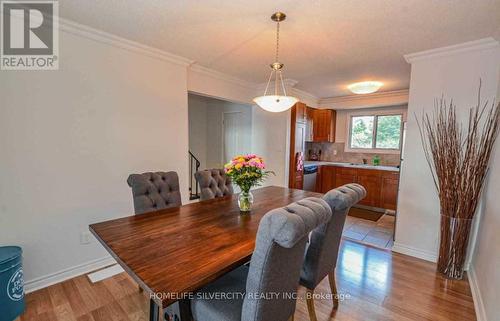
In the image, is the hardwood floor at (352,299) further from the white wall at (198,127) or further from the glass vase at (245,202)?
the white wall at (198,127)

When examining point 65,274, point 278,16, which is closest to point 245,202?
point 278,16

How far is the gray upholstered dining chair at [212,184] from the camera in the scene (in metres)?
2.46

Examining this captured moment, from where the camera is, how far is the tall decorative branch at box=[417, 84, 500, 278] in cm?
224

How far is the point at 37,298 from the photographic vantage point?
201cm

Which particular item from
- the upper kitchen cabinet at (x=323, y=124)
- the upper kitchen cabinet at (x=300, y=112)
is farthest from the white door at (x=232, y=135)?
the upper kitchen cabinet at (x=323, y=124)

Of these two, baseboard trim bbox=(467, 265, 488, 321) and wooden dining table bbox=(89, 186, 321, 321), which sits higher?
wooden dining table bbox=(89, 186, 321, 321)

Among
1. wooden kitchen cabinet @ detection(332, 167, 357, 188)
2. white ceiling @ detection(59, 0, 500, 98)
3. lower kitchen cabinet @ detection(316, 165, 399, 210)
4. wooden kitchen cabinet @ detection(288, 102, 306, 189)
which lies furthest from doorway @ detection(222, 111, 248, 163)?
white ceiling @ detection(59, 0, 500, 98)

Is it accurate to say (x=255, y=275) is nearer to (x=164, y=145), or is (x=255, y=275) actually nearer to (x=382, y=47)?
(x=164, y=145)

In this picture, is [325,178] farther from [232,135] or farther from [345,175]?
[232,135]

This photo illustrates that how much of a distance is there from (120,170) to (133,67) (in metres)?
1.16

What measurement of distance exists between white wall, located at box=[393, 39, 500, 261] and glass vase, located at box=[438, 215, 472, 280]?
0.29m

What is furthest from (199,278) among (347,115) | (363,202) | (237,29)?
(347,115)

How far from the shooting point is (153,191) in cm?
208

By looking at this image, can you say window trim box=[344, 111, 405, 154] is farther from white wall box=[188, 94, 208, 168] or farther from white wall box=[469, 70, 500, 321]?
white wall box=[188, 94, 208, 168]
